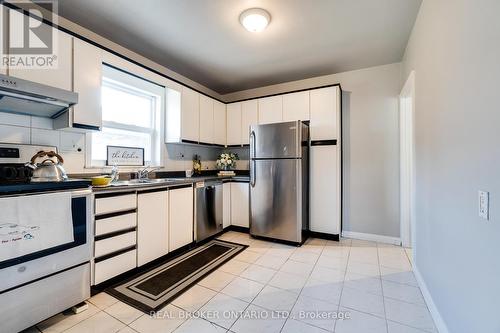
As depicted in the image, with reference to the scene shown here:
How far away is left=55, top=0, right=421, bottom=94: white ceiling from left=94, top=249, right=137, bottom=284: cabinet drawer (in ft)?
7.59

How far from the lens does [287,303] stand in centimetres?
176

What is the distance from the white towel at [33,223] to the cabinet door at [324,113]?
2.99 m

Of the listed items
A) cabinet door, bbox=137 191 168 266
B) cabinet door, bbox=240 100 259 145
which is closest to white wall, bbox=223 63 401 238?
cabinet door, bbox=240 100 259 145

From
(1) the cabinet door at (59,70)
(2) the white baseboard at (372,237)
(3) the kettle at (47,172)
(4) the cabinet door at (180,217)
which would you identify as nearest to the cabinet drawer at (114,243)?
(4) the cabinet door at (180,217)

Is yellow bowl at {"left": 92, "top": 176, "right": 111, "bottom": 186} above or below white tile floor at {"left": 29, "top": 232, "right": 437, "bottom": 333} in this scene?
above

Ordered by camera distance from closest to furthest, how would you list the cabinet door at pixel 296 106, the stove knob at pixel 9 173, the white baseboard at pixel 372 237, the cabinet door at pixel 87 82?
the stove knob at pixel 9 173 < the cabinet door at pixel 87 82 < the white baseboard at pixel 372 237 < the cabinet door at pixel 296 106

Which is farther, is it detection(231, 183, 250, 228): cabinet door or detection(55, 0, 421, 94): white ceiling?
detection(231, 183, 250, 228): cabinet door

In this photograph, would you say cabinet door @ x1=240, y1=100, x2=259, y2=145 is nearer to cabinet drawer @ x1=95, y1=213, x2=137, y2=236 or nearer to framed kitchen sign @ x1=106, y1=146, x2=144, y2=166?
framed kitchen sign @ x1=106, y1=146, x2=144, y2=166

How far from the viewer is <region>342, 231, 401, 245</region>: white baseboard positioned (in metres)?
3.04

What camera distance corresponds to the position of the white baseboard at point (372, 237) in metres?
3.04

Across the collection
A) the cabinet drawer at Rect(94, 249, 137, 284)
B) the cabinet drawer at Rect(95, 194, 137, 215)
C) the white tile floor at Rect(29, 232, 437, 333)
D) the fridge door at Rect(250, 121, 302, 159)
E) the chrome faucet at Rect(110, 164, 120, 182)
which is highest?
the fridge door at Rect(250, 121, 302, 159)

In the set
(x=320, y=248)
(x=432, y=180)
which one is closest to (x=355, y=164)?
(x=320, y=248)

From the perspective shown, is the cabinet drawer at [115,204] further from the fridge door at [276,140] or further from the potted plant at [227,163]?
the potted plant at [227,163]

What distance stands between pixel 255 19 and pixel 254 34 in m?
0.37
